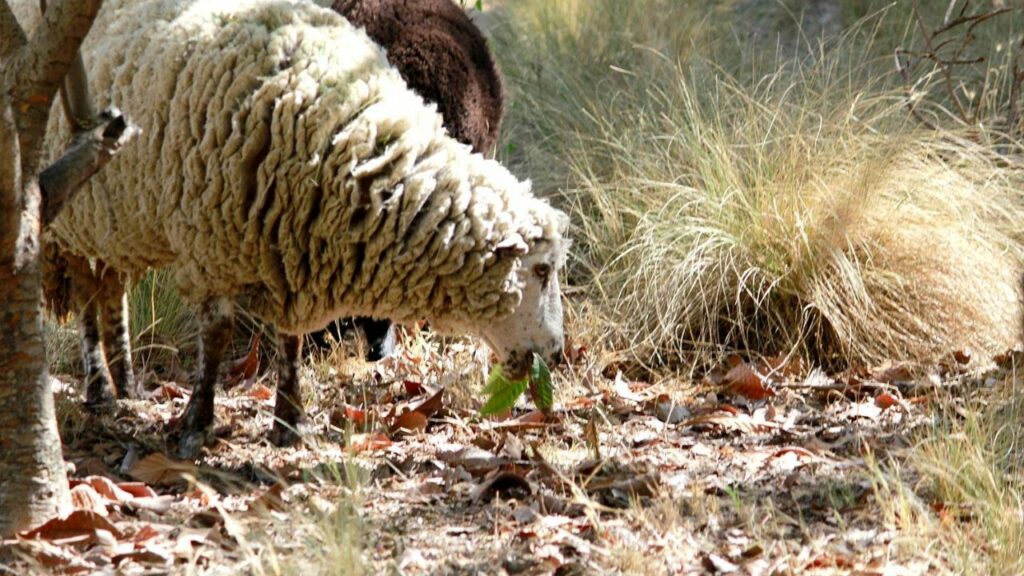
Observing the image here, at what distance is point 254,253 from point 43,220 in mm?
908

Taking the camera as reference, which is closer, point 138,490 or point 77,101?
point 77,101

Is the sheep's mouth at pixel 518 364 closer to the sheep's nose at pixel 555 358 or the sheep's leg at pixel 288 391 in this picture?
the sheep's nose at pixel 555 358

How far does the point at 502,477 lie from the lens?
3.91 metres

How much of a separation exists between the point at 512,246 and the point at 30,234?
1.61 metres

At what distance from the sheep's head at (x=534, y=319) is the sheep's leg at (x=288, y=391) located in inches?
27.3

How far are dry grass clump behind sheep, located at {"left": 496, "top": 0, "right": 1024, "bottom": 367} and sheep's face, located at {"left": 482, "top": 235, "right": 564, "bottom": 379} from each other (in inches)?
49.7

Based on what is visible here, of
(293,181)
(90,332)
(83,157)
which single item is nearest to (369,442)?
(293,181)

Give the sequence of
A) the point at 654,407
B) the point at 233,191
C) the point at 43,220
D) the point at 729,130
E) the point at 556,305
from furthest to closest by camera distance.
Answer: the point at 729,130 < the point at 654,407 < the point at 556,305 < the point at 233,191 < the point at 43,220

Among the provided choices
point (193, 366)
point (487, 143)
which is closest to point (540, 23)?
point (487, 143)

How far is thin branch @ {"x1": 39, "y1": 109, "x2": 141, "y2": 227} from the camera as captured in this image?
3338mm

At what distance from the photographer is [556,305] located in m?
4.67

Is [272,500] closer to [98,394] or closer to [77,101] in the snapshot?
[77,101]

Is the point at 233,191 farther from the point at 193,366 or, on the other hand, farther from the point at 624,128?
the point at 624,128

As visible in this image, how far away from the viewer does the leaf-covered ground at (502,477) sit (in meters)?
3.24
